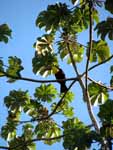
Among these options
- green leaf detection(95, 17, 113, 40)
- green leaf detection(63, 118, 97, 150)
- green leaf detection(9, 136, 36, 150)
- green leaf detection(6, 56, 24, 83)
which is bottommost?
green leaf detection(63, 118, 97, 150)

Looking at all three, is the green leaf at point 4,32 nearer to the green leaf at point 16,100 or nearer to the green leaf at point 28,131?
the green leaf at point 16,100

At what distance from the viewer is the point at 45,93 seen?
1415 centimetres

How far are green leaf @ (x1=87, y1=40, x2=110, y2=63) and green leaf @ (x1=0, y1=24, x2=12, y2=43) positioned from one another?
2.53 metres

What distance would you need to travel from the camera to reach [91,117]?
11.4 m

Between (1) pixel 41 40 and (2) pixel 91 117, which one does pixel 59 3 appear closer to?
(1) pixel 41 40

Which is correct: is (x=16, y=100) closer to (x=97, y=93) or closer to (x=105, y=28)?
(x=97, y=93)

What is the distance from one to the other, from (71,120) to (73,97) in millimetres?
1118

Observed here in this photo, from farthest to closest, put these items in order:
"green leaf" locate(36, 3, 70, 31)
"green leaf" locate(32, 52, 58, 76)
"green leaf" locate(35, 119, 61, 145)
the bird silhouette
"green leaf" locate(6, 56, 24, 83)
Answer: "green leaf" locate(35, 119, 61, 145), the bird silhouette, "green leaf" locate(32, 52, 58, 76), "green leaf" locate(6, 56, 24, 83), "green leaf" locate(36, 3, 70, 31)

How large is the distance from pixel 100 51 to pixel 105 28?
1662mm

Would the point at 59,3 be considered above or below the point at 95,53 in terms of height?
above

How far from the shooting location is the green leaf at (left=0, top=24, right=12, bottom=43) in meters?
11.7

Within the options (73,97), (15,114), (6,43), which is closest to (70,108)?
(73,97)

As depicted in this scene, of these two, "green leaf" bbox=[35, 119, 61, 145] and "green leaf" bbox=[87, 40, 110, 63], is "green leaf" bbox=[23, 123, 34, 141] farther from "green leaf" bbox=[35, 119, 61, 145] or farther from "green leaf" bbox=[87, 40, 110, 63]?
"green leaf" bbox=[87, 40, 110, 63]

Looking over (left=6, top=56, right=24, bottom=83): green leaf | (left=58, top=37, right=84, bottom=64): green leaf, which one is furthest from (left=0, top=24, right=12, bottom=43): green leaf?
(left=58, top=37, right=84, bottom=64): green leaf
